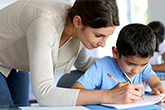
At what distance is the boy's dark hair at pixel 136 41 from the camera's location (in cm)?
139

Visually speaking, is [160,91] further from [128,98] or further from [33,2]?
[33,2]

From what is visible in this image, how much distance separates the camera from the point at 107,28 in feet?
4.06

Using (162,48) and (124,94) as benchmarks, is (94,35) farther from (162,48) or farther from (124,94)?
(162,48)

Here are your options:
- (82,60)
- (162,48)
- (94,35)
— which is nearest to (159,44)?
(162,48)

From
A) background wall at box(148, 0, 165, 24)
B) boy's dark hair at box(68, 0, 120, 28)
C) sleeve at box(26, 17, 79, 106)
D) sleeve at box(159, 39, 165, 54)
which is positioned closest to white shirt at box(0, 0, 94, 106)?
sleeve at box(26, 17, 79, 106)

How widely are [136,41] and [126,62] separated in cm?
11

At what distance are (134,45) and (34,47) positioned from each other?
20.1 inches

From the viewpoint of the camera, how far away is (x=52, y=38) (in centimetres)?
118

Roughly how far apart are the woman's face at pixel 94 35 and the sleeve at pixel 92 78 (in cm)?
19

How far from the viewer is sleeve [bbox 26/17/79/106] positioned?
1109 millimetres

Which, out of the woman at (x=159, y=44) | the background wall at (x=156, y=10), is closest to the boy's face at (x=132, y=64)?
the woman at (x=159, y=44)

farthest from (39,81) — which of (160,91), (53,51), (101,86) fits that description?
(160,91)

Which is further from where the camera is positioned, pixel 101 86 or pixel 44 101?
pixel 101 86

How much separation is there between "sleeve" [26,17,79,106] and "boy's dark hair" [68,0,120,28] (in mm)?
198
